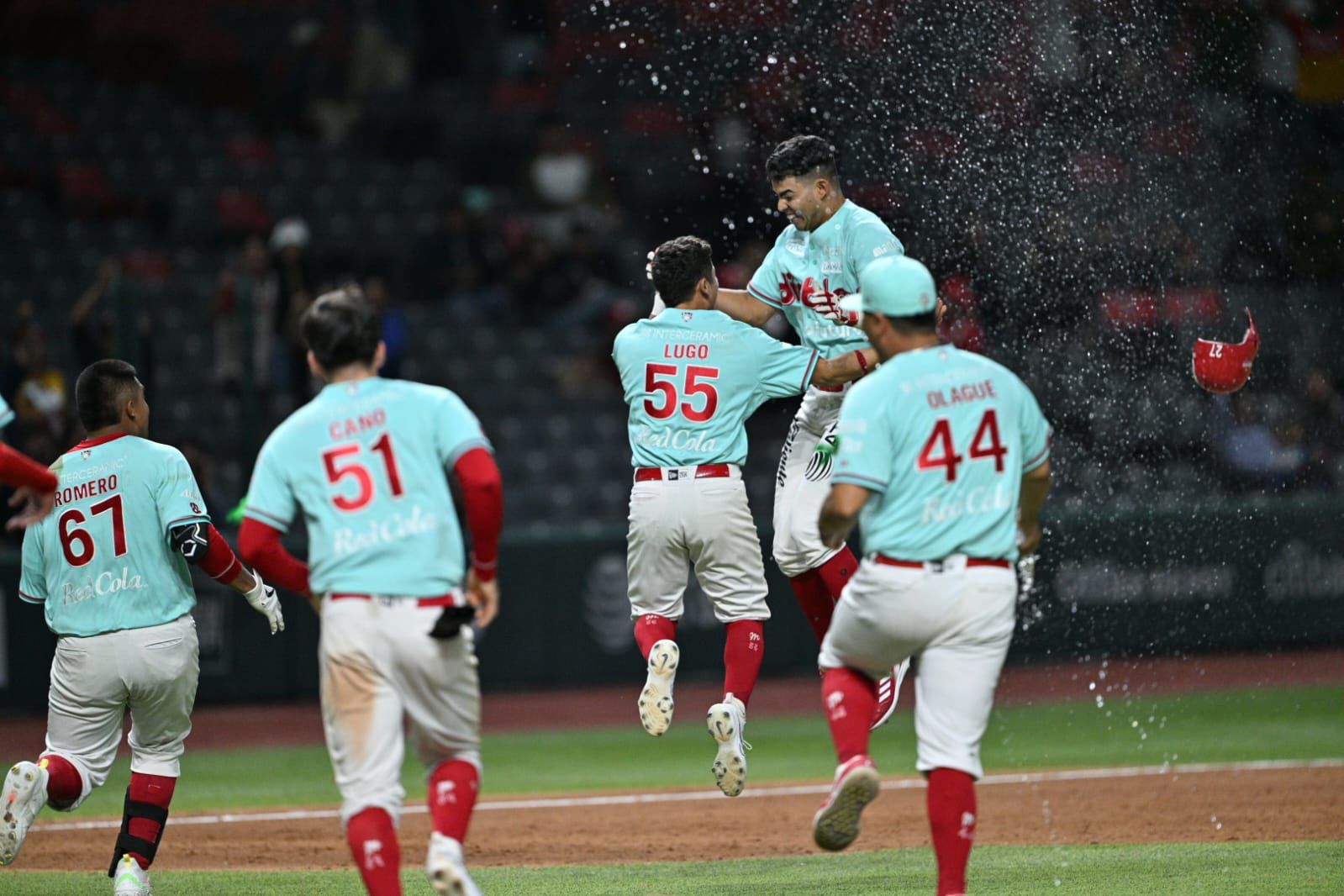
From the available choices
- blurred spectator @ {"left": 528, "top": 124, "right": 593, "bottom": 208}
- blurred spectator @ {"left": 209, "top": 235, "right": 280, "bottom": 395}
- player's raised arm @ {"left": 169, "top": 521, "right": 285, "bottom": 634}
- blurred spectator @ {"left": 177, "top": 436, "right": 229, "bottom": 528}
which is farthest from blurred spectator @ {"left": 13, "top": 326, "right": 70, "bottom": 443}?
player's raised arm @ {"left": 169, "top": 521, "right": 285, "bottom": 634}

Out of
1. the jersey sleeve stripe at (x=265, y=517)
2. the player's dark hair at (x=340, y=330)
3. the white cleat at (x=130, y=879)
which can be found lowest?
the white cleat at (x=130, y=879)

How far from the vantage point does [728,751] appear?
7457 millimetres

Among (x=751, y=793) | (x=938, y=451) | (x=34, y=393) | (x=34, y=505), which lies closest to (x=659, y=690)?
(x=938, y=451)

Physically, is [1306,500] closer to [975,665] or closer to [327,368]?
[975,665]

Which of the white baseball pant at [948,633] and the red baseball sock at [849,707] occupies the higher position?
the white baseball pant at [948,633]

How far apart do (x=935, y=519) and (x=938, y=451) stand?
0.23 meters

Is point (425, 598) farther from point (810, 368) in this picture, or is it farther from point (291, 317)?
point (291, 317)

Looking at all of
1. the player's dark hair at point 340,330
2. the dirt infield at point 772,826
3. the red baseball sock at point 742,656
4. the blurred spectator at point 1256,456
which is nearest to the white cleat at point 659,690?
the red baseball sock at point 742,656

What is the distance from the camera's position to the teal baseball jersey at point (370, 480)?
17.6 ft

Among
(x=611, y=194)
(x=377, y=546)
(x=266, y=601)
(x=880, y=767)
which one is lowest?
(x=880, y=767)

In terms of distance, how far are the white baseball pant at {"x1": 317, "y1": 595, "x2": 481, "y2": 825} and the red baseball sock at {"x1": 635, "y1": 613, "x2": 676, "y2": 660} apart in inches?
108

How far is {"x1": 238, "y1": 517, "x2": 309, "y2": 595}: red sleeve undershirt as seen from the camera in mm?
5453

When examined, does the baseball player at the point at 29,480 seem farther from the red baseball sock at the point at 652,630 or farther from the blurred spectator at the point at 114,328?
the blurred spectator at the point at 114,328

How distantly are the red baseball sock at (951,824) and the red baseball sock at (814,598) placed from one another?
2.57 meters
